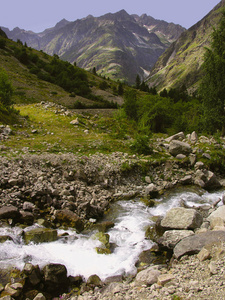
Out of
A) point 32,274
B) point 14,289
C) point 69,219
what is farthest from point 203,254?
point 69,219

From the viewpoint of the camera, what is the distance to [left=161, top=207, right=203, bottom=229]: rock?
375 inches

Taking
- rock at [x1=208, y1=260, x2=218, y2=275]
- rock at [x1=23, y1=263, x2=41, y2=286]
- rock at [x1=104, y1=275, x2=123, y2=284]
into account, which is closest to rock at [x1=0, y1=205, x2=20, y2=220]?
rock at [x1=23, y1=263, x2=41, y2=286]

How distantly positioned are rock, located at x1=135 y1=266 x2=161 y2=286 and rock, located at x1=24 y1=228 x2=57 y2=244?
13.3ft

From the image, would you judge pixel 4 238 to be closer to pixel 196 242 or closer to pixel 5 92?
pixel 196 242

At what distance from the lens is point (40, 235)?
8.80 metres

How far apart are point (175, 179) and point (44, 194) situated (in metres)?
10.4

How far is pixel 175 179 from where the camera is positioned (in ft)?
55.5

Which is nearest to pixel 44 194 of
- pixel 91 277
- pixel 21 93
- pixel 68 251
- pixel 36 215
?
pixel 36 215

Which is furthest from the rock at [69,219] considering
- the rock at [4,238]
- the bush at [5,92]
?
the bush at [5,92]

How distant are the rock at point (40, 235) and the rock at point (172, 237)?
184 inches

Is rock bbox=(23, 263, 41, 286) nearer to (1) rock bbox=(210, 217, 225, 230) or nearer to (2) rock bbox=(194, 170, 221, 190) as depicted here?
(1) rock bbox=(210, 217, 225, 230)

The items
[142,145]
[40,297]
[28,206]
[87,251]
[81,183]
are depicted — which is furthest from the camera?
[142,145]

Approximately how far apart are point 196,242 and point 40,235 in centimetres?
634

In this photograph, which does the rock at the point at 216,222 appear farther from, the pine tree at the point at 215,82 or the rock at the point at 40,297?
the pine tree at the point at 215,82
